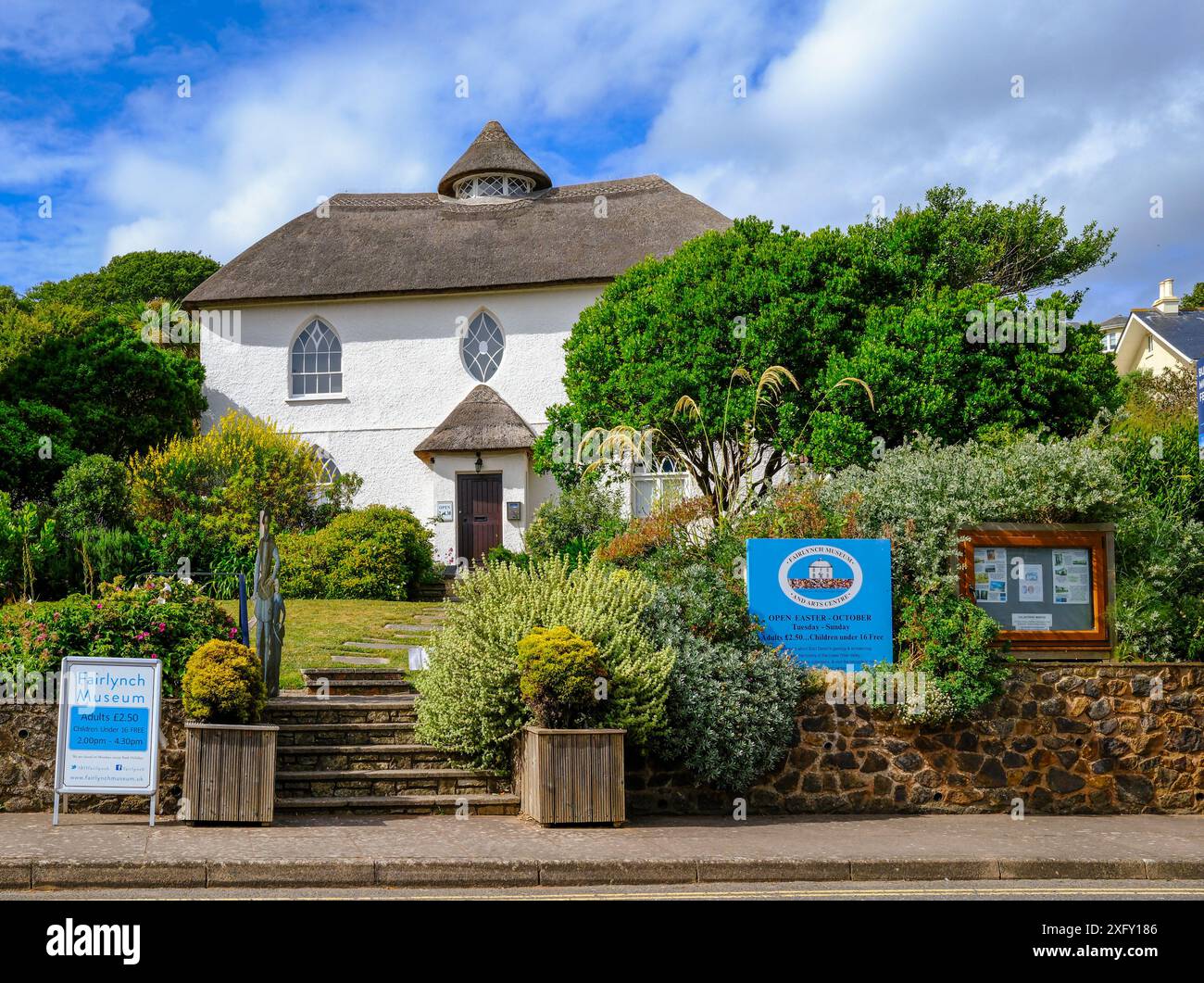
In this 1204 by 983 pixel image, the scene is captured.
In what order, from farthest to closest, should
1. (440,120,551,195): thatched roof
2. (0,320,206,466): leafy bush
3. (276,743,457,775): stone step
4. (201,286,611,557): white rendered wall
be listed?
(440,120,551,195): thatched roof < (201,286,611,557): white rendered wall < (0,320,206,466): leafy bush < (276,743,457,775): stone step

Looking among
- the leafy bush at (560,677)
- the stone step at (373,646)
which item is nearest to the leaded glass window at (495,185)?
the stone step at (373,646)

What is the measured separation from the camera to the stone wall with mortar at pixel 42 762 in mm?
9898

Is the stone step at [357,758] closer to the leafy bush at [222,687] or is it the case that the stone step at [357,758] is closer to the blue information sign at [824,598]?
the leafy bush at [222,687]

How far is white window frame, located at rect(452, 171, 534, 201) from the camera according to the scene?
31.0 meters

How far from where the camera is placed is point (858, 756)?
11086 millimetres

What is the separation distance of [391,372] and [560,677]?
62.6 ft

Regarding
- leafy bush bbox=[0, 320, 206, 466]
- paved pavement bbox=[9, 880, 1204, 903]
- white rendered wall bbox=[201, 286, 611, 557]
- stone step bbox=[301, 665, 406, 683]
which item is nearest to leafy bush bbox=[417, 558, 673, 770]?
stone step bbox=[301, 665, 406, 683]

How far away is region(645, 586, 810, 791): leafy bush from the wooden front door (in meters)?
14.9

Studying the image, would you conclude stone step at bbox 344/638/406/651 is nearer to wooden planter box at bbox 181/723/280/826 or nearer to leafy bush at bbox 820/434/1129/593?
wooden planter box at bbox 181/723/280/826

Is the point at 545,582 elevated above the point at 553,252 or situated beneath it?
situated beneath

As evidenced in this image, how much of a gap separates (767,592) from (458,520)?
15.2 m
